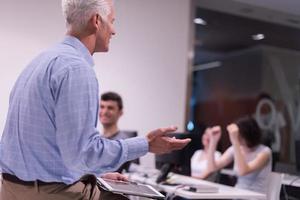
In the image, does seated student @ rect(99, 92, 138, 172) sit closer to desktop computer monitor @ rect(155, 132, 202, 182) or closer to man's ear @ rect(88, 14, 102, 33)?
desktop computer monitor @ rect(155, 132, 202, 182)

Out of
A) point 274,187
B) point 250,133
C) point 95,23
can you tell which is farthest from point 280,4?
point 95,23

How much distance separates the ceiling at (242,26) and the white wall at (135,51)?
780mm

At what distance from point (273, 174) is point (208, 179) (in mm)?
894

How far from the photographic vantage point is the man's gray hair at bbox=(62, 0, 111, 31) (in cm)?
150

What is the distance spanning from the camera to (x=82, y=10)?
1.50m

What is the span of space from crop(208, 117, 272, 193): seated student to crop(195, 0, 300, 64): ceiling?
2006 millimetres

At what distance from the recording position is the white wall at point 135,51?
4.09 meters

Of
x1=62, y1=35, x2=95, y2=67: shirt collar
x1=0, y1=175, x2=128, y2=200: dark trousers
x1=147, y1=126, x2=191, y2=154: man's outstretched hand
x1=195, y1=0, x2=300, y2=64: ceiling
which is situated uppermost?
x1=195, y1=0, x2=300, y2=64: ceiling

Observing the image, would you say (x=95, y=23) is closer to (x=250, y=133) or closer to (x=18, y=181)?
(x=18, y=181)

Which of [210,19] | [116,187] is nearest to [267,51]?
[210,19]

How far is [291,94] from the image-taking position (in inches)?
303

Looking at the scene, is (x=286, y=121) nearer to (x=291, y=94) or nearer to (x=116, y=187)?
(x=291, y=94)

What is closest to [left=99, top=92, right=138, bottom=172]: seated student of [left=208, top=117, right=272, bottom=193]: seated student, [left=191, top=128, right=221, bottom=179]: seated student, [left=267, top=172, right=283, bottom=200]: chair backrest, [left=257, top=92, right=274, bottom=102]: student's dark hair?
[left=191, top=128, right=221, bottom=179]: seated student

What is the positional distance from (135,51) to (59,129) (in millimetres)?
3409
